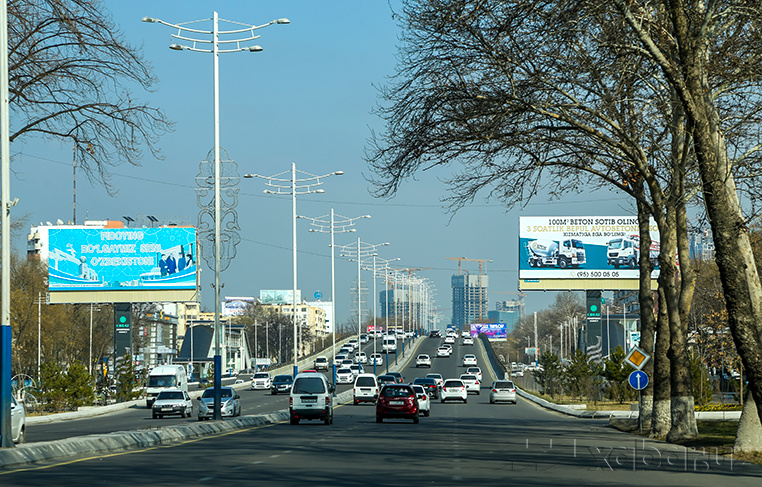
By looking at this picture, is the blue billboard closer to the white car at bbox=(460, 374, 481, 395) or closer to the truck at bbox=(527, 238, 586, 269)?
the white car at bbox=(460, 374, 481, 395)

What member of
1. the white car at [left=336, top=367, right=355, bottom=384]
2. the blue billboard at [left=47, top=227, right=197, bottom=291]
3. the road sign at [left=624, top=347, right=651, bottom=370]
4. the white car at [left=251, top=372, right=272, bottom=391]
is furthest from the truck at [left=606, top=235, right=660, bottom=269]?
the road sign at [left=624, top=347, right=651, bottom=370]

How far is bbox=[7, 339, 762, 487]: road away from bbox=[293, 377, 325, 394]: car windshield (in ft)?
20.2

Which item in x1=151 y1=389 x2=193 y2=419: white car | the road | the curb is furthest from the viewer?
x1=151 y1=389 x2=193 y2=419: white car

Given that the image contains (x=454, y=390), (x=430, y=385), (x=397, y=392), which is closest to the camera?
(x=397, y=392)

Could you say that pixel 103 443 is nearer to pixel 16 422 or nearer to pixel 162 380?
pixel 16 422

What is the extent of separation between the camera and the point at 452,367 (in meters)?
109

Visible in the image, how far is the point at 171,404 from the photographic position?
4925 cm

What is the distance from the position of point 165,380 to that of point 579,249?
117ft

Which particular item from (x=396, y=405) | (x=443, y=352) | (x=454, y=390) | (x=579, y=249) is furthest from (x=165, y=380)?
(x=443, y=352)

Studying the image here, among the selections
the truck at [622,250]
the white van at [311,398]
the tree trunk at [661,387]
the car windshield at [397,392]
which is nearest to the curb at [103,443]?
the white van at [311,398]

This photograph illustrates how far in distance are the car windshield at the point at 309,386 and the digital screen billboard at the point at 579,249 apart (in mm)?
45877

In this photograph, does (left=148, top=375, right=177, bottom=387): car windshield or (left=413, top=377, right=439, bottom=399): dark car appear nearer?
(left=413, top=377, right=439, bottom=399): dark car

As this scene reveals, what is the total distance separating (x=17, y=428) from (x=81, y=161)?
7.48 meters

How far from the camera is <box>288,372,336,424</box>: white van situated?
36.8m
